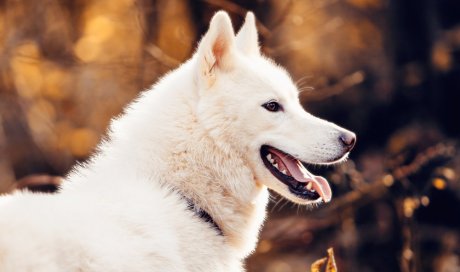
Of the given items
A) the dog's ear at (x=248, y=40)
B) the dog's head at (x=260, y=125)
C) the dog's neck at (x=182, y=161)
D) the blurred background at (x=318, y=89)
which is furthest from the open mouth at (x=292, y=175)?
the blurred background at (x=318, y=89)

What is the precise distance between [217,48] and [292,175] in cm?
79

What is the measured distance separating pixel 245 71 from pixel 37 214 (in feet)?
4.74

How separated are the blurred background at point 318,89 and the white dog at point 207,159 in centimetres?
506

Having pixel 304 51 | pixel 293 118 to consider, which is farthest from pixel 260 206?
pixel 304 51

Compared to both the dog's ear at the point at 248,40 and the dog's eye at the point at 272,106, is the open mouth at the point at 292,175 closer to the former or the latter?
the dog's eye at the point at 272,106

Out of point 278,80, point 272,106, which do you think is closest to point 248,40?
point 278,80

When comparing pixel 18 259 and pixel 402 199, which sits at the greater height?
pixel 18 259

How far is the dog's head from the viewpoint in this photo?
370 cm

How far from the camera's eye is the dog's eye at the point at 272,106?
3.79m

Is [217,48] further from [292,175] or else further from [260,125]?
[292,175]

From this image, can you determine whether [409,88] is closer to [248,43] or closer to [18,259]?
[248,43]

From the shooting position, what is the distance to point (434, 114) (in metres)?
10.8

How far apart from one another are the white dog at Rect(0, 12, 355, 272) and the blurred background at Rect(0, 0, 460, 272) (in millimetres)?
5056

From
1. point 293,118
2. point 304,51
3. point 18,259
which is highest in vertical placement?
point 18,259
